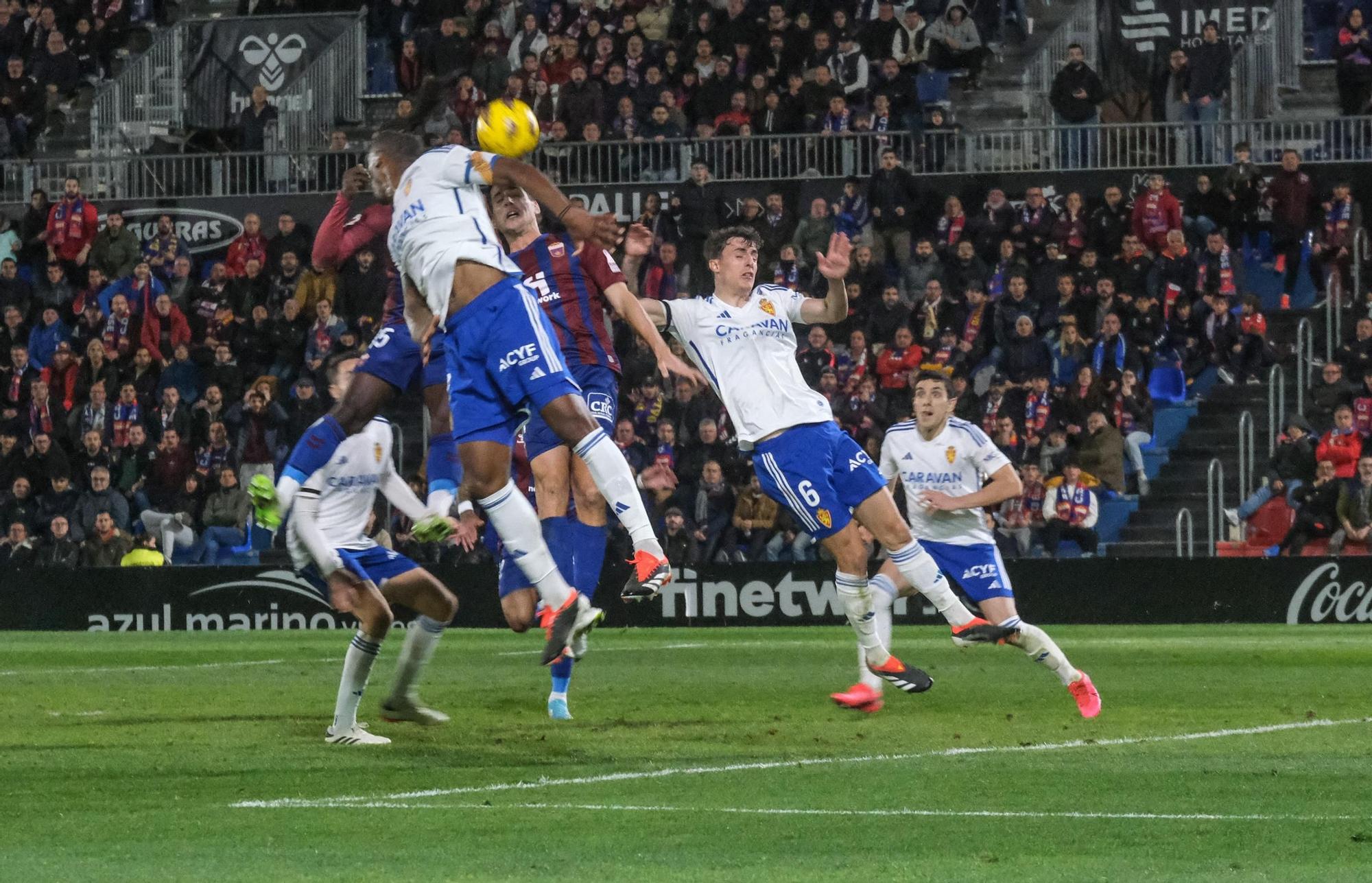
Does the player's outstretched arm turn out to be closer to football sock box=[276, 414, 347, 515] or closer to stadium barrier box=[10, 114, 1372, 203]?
football sock box=[276, 414, 347, 515]

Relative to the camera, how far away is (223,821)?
24.1 feet

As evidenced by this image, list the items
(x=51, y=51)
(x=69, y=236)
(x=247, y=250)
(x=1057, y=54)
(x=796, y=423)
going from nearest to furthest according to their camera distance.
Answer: (x=796, y=423), (x=247, y=250), (x=69, y=236), (x=1057, y=54), (x=51, y=51)

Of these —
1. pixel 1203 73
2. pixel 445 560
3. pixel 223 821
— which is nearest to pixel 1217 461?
pixel 1203 73

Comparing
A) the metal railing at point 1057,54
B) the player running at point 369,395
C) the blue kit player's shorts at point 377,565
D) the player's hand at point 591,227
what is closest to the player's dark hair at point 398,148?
the player running at point 369,395

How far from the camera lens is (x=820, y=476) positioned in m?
11.4

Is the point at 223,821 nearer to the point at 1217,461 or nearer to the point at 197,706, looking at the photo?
the point at 197,706

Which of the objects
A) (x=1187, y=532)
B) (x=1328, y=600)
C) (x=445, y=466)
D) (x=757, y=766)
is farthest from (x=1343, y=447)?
(x=757, y=766)

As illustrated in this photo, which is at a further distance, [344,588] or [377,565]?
[377,565]

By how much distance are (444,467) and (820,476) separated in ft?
6.82

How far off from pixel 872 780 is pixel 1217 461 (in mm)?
16892

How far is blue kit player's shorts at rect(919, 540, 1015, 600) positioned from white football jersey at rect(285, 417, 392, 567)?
11.8 ft

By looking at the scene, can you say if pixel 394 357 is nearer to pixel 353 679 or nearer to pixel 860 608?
pixel 353 679

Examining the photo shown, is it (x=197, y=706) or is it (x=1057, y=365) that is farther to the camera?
(x=1057, y=365)

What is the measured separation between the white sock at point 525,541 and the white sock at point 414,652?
Answer: 3.65 feet
